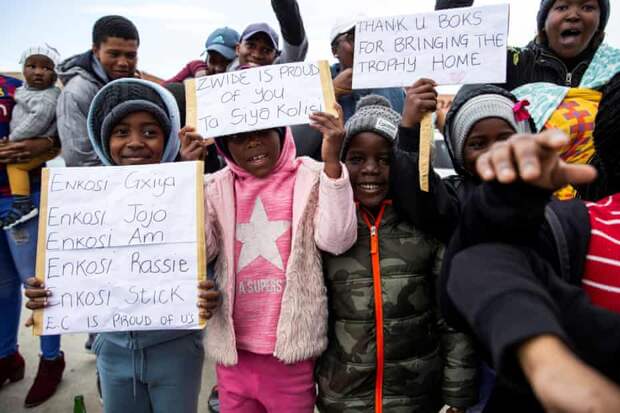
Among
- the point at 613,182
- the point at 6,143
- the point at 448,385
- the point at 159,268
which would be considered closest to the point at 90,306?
the point at 159,268

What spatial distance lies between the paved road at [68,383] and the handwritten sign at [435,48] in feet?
7.67

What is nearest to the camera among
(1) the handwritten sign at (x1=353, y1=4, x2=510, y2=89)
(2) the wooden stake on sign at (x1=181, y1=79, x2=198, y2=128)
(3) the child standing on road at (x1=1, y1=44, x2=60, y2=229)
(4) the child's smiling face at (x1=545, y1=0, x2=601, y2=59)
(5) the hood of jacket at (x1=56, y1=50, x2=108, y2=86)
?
(1) the handwritten sign at (x1=353, y1=4, x2=510, y2=89)

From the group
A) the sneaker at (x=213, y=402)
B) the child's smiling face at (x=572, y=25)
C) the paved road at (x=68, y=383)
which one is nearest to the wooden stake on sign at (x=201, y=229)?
the sneaker at (x=213, y=402)

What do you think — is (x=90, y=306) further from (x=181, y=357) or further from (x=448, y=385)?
(x=448, y=385)

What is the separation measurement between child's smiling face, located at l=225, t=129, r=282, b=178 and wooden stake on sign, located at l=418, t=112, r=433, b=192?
1.94ft

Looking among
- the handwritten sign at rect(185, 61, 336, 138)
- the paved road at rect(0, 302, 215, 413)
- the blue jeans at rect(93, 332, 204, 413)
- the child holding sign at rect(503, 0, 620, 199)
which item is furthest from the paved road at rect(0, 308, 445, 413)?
the child holding sign at rect(503, 0, 620, 199)

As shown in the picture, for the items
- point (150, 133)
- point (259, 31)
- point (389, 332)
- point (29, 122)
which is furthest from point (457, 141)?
point (29, 122)

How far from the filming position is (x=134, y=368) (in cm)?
164

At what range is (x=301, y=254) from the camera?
1.55m

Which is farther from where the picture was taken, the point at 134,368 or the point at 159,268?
the point at 134,368

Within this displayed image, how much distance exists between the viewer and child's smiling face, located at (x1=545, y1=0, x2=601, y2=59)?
1898mm

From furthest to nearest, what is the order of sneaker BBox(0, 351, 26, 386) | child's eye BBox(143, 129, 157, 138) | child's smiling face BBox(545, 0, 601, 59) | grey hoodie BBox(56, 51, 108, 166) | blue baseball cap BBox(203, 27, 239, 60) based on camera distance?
→ blue baseball cap BBox(203, 27, 239, 60)
sneaker BBox(0, 351, 26, 386)
grey hoodie BBox(56, 51, 108, 166)
child's smiling face BBox(545, 0, 601, 59)
child's eye BBox(143, 129, 157, 138)

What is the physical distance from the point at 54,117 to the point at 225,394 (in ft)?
7.24

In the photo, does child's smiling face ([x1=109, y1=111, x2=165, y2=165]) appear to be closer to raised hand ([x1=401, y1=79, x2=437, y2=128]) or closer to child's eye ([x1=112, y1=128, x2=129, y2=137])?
child's eye ([x1=112, y1=128, x2=129, y2=137])
